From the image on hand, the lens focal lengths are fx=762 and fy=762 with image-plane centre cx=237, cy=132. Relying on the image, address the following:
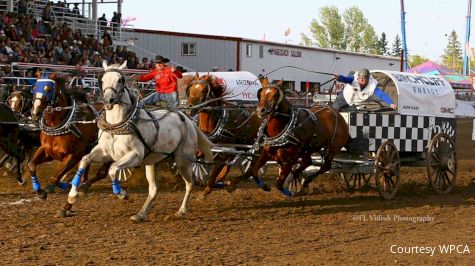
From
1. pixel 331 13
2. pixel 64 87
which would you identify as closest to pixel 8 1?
pixel 64 87

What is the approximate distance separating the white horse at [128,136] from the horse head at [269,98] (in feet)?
3.49

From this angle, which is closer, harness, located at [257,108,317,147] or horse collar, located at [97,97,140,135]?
horse collar, located at [97,97,140,135]

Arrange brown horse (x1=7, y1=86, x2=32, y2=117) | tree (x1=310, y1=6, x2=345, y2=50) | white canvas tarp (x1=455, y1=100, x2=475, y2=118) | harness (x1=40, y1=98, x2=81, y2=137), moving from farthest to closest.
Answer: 1. tree (x1=310, y1=6, x2=345, y2=50)
2. white canvas tarp (x1=455, y1=100, x2=475, y2=118)
3. brown horse (x1=7, y1=86, x2=32, y2=117)
4. harness (x1=40, y1=98, x2=81, y2=137)

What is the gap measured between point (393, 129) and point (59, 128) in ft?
16.1

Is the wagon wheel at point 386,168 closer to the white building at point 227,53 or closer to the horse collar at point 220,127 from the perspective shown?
the horse collar at point 220,127

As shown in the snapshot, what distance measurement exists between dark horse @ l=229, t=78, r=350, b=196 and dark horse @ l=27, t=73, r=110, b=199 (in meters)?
2.11

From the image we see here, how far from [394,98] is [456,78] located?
90.9 feet

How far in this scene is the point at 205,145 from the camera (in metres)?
9.98

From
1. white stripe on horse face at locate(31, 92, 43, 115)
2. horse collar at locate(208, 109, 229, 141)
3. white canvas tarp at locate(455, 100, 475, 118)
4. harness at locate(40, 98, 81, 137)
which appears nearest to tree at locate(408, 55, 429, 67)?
white canvas tarp at locate(455, 100, 475, 118)

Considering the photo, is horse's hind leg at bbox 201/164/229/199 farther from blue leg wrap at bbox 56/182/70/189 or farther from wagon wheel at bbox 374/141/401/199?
wagon wheel at bbox 374/141/401/199

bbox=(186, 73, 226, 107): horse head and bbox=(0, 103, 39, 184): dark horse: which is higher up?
bbox=(186, 73, 226, 107): horse head

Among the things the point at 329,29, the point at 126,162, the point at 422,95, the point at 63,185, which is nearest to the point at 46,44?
the point at 63,185

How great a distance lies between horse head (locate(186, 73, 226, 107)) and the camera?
10617 mm

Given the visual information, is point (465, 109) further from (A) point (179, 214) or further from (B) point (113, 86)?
(B) point (113, 86)
